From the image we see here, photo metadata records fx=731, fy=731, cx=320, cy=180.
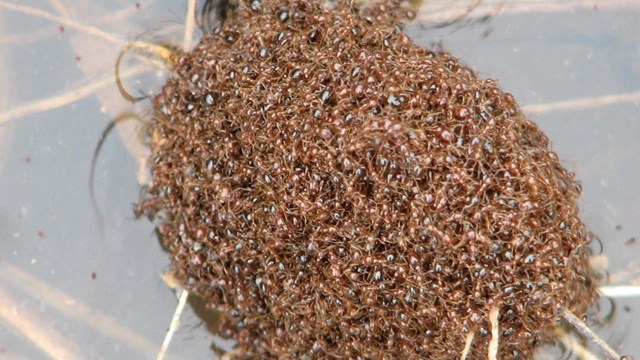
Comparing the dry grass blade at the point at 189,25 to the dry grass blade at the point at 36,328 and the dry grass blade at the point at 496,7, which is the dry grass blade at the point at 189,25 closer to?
the dry grass blade at the point at 496,7

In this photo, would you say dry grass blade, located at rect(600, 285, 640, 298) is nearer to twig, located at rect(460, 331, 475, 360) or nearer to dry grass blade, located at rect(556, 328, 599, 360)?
dry grass blade, located at rect(556, 328, 599, 360)

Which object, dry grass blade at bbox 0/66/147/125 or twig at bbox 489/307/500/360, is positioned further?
dry grass blade at bbox 0/66/147/125

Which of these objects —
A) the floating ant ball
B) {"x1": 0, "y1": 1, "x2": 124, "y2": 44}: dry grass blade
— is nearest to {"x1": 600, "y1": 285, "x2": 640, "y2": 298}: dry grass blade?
the floating ant ball

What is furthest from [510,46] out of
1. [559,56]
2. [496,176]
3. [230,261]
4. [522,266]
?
[230,261]

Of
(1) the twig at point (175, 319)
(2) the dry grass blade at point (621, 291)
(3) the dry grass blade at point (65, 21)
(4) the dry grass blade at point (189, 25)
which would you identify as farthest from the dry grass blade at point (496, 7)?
(1) the twig at point (175, 319)

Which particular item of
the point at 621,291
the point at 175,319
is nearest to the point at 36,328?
the point at 175,319

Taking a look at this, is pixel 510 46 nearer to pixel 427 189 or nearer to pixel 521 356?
pixel 427 189

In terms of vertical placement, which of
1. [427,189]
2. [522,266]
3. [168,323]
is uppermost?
[427,189]

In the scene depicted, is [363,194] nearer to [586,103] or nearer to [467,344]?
[467,344]
